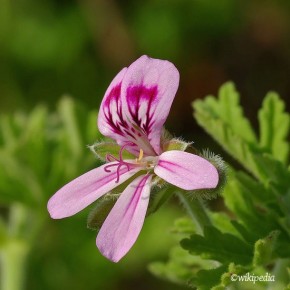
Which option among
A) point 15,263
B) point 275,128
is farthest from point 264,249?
point 15,263

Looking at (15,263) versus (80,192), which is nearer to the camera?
(80,192)

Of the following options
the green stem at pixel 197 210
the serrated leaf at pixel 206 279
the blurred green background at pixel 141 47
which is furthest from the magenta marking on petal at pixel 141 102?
the blurred green background at pixel 141 47

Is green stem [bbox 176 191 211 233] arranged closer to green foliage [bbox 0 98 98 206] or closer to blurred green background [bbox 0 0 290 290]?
green foliage [bbox 0 98 98 206]

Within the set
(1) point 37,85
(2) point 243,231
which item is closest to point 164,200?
(2) point 243,231

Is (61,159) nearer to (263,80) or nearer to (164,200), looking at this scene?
(164,200)

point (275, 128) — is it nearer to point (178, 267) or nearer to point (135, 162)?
point (178, 267)

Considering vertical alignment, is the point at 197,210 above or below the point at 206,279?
above
